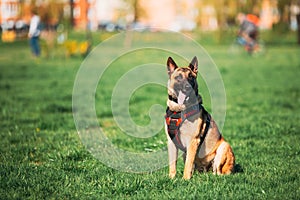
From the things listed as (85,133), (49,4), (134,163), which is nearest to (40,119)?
(85,133)

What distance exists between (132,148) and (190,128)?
2024 mm

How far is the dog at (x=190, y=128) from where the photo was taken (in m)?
4.80

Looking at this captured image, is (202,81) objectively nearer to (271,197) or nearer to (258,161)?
(258,161)

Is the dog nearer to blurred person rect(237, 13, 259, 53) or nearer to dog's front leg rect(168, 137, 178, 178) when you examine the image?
dog's front leg rect(168, 137, 178, 178)

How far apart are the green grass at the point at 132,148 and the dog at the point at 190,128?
16cm

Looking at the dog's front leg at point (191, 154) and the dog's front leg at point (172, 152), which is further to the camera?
the dog's front leg at point (172, 152)

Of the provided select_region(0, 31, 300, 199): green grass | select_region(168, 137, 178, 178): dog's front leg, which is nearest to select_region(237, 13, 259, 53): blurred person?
select_region(0, 31, 300, 199): green grass

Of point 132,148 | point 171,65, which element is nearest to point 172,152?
point 171,65

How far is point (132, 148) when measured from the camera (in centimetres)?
679

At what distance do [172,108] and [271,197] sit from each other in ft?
4.34

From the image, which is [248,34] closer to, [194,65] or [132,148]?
[132,148]

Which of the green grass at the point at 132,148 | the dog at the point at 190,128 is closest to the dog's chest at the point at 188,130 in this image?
the dog at the point at 190,128

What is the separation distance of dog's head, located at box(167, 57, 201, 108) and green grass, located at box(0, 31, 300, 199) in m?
0.87

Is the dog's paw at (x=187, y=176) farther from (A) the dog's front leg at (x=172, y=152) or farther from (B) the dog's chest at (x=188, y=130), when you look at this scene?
(B) the dog's chest at (x=188, y=130)
